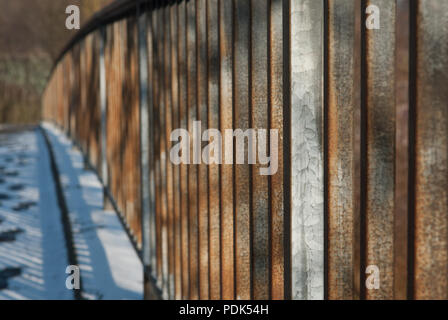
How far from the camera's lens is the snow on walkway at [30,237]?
4.43m

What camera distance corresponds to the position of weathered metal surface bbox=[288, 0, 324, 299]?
169 centimetres

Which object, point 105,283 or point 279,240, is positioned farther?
point 105,283

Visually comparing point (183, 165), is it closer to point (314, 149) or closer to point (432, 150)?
point (314, 149)

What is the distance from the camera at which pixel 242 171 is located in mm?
2262

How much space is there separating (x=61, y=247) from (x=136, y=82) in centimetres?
221

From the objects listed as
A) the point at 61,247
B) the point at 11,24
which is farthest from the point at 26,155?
the point at 11,24

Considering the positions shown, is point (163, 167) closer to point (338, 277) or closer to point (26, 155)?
point (338, 277)

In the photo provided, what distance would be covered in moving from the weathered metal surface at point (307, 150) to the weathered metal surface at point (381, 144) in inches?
8.3

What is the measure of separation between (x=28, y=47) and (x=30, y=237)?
7582 centimetres

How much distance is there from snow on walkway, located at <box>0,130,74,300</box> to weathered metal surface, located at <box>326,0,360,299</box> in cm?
309

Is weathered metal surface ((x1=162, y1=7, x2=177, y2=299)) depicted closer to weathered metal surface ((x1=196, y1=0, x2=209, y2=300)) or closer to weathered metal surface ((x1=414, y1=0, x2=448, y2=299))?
weathered metal surface ((x1=196, y1=0, x2=209, y2=300))

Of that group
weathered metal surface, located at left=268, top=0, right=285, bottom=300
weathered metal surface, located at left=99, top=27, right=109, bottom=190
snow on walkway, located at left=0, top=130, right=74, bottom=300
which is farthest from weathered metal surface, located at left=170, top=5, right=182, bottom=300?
weathered metal surface, located at left=99, top=27, right=109, bottom=190

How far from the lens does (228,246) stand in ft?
7.91
